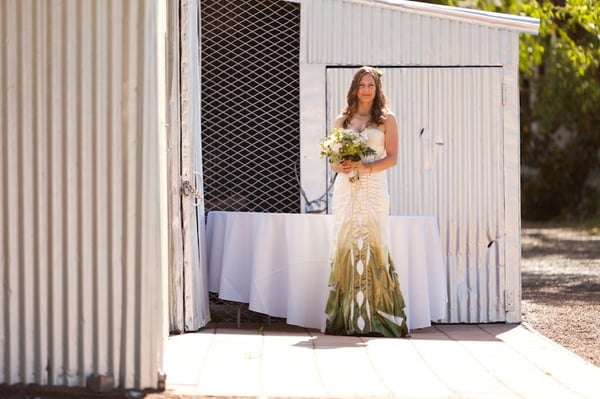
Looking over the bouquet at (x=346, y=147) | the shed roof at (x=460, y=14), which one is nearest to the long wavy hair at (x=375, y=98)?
the bouquet at (x=346, y=147)

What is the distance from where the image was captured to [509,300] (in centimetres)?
941

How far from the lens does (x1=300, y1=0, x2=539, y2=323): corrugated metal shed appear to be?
9383 millimetres

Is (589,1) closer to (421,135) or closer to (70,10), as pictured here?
(421,135)

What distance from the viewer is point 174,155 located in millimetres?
8375

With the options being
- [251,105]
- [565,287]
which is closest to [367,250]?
[251,105]

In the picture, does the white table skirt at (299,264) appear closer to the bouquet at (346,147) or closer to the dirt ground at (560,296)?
the bouquet at (346,147)

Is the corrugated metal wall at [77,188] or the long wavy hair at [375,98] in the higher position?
the long wavy hair at [375,98]

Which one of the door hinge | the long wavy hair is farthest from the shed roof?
the door hinge

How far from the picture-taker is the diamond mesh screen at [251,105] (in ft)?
31.8

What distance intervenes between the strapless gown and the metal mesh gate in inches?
48.6

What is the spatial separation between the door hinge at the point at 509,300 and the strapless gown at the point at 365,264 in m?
1.39

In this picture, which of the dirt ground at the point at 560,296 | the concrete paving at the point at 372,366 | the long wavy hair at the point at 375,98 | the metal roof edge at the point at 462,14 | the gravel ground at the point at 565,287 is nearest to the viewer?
the dirt ground at the point at 560,296

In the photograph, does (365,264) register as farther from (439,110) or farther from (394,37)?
(394,37)

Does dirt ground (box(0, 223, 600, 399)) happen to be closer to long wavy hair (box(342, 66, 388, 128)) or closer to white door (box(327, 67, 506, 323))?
white door (box(327, 67, 506, 323))
